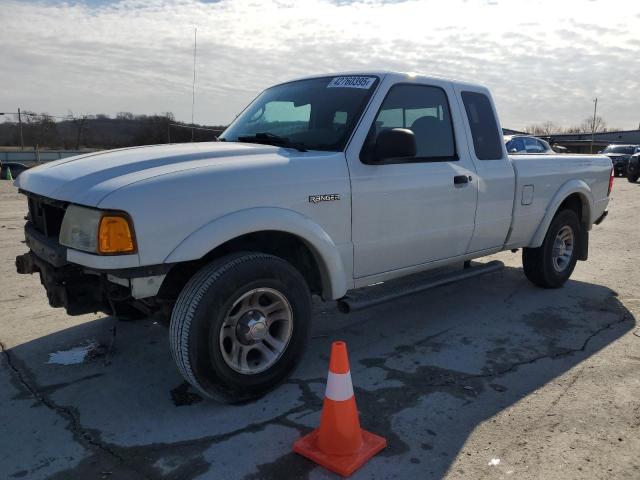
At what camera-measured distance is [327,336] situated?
463 cm

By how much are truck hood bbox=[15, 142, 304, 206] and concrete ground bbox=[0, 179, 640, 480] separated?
1.28 m

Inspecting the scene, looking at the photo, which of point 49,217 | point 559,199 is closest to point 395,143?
point 49,217

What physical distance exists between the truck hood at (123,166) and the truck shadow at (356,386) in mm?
1280

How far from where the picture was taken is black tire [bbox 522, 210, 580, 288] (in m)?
5.89

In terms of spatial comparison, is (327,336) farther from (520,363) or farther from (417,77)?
(417,77)

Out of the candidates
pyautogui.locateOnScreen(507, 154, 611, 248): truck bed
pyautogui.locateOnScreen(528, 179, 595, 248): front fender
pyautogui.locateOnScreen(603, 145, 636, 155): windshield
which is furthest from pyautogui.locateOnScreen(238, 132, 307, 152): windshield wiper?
pyautogui.locateOnScreen(603, 145, 636, 155): windshield

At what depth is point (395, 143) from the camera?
3691 millimetres

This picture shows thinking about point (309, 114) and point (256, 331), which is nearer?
point (256, 331)

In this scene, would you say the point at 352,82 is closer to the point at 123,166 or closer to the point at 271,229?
the point at 271,229

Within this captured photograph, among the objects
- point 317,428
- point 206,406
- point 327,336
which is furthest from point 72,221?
point 327,336

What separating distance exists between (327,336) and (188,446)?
1887 millimetres

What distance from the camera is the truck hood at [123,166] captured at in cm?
301

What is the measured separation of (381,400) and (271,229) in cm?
126

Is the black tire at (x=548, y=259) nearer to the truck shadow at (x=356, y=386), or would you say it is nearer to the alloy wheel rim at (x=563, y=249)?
the alloy wheel rim at (x=563, y=249)
